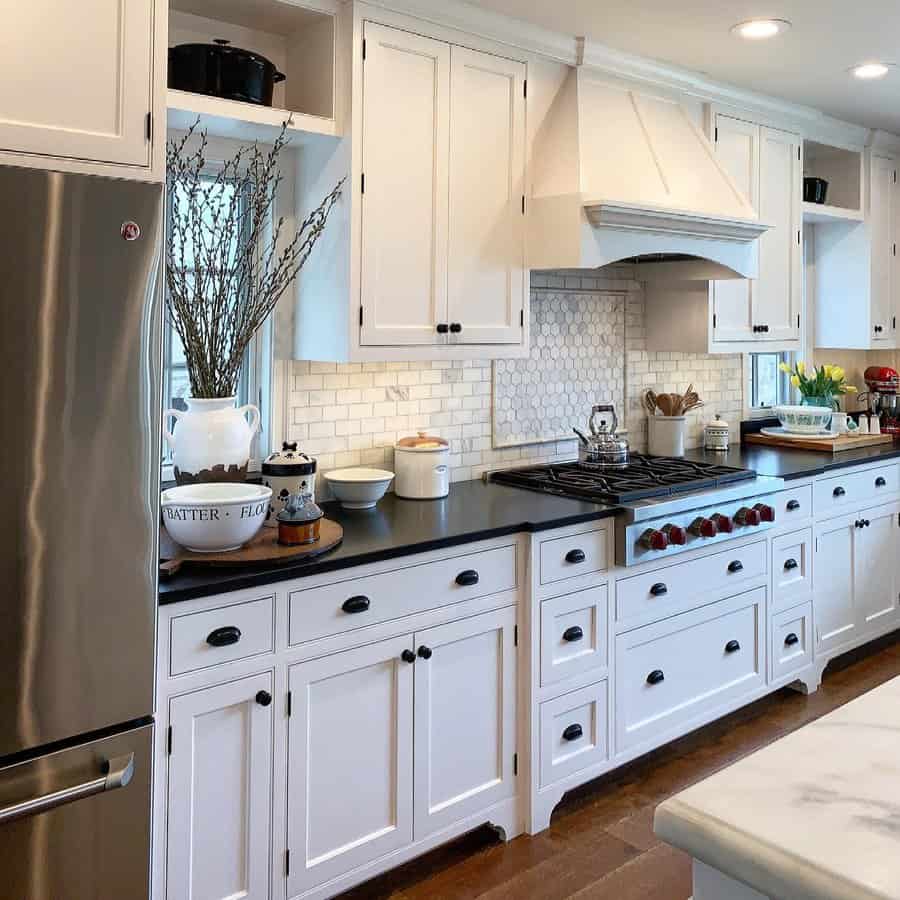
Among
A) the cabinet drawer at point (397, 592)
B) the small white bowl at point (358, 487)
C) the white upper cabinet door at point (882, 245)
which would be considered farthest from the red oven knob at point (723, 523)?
the white upper cabinet door at point (882, 245)

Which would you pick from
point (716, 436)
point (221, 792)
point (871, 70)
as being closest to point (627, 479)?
point (716, 436)

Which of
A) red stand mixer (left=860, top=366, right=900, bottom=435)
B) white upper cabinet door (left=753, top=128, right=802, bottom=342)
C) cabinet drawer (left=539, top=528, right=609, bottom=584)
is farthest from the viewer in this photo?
red stand mixer (left=860, top=366, right=900, bottom=435)

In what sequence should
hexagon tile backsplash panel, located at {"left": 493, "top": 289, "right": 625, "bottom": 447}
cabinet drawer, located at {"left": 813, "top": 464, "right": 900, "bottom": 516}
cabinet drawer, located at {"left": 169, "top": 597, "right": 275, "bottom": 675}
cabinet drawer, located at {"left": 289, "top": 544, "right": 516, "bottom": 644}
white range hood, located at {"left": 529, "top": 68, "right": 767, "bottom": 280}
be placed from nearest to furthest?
cabinet drawer, located at {"left": 169, "top": 597, "right": 275, "bottom": 675} < cabinet drawer, located at {"left": 289, "top": 544, "right": 516, "bottom": 644} < white range hood, located at {"left": 529, "top": 68, "right": 767, "bottom": 280} < hexagon tile backsplash panel, located at {"left": 493, "top": 289, "right": 625, "bottom": 447} < cabinet drawer, located at {"left": 813, "top": 464, "right": 900, "bottom": 516}

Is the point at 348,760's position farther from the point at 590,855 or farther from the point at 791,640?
the point at 791,640

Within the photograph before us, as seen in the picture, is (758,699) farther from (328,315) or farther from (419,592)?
(328,315)

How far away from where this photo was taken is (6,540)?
5.41ft

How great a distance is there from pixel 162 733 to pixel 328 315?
1351 millimetres

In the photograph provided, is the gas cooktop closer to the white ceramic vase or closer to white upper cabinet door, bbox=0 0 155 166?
the white ceramic vase

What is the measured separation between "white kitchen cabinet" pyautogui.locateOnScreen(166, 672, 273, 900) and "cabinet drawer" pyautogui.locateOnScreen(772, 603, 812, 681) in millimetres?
2312

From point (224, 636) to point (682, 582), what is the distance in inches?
68.7

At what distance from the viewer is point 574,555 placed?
282cm

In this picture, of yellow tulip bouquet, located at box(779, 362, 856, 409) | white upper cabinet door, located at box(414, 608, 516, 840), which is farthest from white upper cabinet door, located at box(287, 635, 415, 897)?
yellow tulip bouquet, located at box(779, 362, 856, 409)

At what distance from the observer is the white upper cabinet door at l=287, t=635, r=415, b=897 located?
2.27 metres

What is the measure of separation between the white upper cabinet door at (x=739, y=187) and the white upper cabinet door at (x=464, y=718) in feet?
6.41
